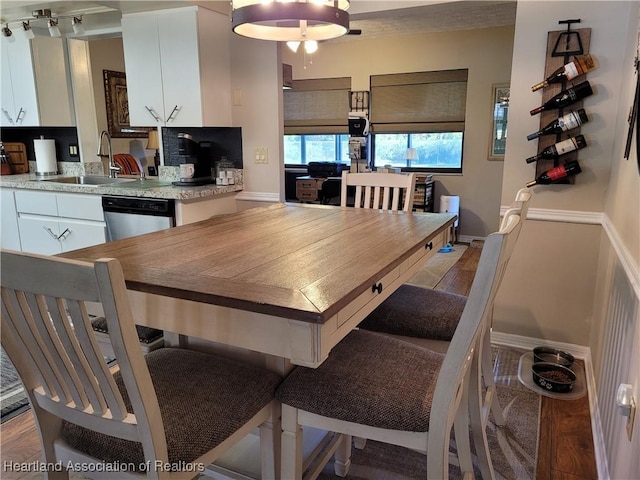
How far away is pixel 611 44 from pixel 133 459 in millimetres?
2696

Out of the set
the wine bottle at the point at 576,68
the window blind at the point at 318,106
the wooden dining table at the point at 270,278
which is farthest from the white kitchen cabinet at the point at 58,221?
the window blind at the point at 318,106

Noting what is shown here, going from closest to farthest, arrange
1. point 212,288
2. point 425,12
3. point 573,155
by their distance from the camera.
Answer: point 212,288
point 573,155
point 425,12

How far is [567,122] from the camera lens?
2.37 m

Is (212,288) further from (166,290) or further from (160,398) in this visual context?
(160,398)

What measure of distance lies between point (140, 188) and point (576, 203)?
2770mm

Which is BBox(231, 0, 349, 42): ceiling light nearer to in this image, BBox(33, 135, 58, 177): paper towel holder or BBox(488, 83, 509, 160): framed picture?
BBox(33, 135, 58, 177): paper towel holder

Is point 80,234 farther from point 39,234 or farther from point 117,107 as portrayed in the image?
point 117,107

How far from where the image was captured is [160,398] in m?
A: 1.19

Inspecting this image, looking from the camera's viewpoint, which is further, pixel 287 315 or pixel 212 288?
pixel 212 288

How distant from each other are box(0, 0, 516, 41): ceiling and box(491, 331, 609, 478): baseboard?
1922 millimetres

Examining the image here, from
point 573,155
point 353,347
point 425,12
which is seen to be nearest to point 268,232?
point 353,347

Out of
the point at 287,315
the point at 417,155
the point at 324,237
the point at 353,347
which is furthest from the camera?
the point at 417,155

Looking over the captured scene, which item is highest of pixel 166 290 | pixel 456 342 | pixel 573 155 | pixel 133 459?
pixel 573 155

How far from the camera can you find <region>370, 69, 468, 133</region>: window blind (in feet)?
19.1
